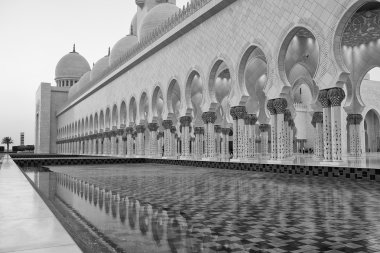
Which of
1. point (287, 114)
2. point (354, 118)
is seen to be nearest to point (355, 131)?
point (354, 118)

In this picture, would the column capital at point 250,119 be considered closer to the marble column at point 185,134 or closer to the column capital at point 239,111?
the marble column at point 185,134

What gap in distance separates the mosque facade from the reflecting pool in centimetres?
270

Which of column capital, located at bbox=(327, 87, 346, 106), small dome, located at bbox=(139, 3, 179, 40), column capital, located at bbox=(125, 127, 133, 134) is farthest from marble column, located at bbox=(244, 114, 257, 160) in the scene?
small dome, located at bbox=(139, 3, 179, 40)

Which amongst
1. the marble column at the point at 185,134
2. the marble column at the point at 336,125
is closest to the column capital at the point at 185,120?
the marble column at the point at 185,134

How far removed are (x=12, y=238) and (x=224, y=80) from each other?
12.2 m

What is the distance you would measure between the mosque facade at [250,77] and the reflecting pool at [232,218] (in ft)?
8.87

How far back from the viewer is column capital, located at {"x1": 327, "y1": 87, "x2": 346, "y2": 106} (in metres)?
5.62

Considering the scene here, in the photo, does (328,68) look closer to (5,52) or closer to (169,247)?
(169,247)

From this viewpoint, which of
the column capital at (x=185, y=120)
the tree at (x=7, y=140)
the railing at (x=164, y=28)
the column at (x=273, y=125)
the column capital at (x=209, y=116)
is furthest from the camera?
the tree at (x=7, y=140)

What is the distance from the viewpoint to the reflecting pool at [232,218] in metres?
1.90

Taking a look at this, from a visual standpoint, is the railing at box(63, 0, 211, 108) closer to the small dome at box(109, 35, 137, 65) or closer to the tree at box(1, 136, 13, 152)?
the small dome at box(109, 35, 137, 65)

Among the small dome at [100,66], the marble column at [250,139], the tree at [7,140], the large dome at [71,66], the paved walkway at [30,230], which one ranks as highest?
the large dome at [71,66]

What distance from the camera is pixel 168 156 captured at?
11.6 metres

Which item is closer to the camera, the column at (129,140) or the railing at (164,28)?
the railing at (164,28)
